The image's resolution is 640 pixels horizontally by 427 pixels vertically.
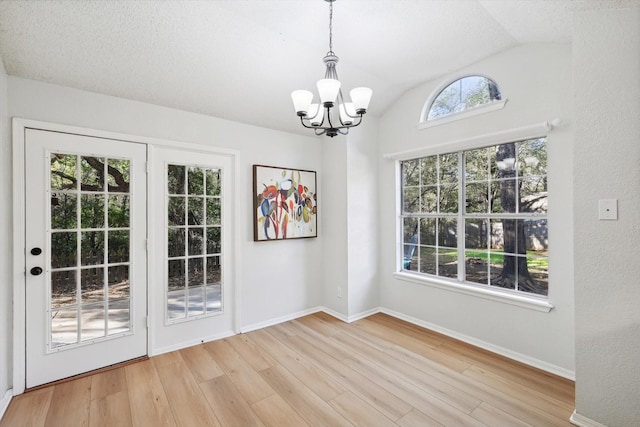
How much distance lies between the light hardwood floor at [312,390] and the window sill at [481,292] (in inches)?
20.2

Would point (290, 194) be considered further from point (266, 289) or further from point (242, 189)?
point (266, 289)

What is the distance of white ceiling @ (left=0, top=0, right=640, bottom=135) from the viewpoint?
1.99m

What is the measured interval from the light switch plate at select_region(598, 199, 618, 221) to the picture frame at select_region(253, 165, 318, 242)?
109 inches

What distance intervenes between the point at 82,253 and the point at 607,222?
3798 mm

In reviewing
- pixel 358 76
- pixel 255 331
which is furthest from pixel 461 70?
pixel 255 331

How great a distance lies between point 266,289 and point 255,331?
18.7 inches

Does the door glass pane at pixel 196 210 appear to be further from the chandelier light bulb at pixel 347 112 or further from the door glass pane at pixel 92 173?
the chandelier light bulb at pixel 347 112

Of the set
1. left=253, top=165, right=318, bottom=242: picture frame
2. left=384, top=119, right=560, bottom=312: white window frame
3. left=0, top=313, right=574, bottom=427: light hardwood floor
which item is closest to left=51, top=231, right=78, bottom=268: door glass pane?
left=0, top=313, right=574, bottom=427: light hardwood floor

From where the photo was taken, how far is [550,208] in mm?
2447

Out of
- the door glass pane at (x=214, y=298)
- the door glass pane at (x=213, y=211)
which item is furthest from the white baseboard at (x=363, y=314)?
the door glass pane at (x=213, y=211)

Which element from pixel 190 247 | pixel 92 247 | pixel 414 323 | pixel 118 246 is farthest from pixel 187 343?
pixel 414 323

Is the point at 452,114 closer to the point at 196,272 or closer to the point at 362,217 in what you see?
the point at 362,217

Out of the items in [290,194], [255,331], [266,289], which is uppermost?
[290,194]

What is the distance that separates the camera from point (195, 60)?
2453 millimetres
